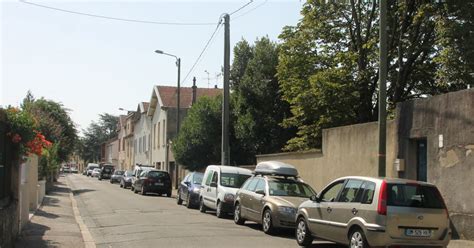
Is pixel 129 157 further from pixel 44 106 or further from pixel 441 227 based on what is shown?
pixel 441 227

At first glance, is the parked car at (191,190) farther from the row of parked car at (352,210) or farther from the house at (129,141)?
the house at (129,141)

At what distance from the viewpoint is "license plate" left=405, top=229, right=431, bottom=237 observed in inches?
390

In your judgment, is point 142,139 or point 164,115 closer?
→ point 164,115

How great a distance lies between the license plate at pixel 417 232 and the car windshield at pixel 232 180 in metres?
10.4

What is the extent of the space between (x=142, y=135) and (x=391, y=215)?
197 feet

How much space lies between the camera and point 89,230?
14.9m

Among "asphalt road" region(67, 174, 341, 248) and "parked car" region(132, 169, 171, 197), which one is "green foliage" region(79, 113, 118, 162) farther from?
"asphalt road" region(67, 174, 341, 248)

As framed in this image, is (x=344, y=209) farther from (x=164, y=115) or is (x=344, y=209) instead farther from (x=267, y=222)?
(x=164, y=115)

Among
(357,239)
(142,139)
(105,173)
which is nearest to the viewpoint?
(357,239)

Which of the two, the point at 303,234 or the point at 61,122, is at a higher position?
the point at 61,122

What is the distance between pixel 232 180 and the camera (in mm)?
20172

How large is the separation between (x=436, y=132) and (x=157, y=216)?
359 inches

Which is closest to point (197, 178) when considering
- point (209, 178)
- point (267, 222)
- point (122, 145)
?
point (209, 178)

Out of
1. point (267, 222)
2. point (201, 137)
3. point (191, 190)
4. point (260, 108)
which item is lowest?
point (267, 222)
